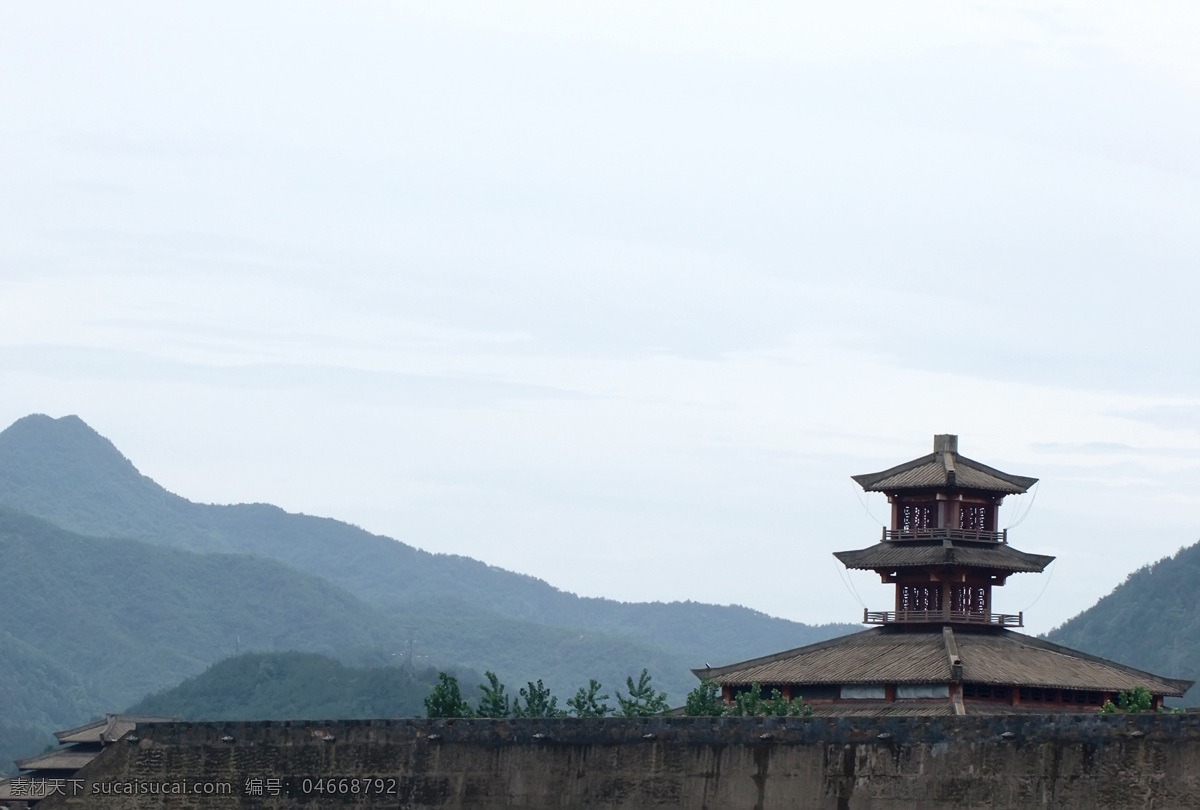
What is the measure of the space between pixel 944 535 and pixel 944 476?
2.09 meters

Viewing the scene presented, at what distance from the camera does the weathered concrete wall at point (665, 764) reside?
40.1 metres

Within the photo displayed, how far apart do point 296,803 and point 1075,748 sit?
18155mm

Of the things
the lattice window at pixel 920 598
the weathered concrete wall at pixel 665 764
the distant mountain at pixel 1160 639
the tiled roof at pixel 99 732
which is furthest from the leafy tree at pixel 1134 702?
the distant mountain at pixel 1160 639

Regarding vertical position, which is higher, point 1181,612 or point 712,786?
point 1181,612

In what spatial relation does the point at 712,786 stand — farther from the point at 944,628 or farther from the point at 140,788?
the point at 944,628

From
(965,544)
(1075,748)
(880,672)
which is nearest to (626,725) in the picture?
(1075,748)

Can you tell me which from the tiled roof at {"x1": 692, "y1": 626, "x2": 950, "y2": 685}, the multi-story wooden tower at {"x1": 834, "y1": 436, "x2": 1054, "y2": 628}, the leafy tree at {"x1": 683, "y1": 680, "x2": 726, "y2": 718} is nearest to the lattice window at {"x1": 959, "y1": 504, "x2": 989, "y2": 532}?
the multi-story wooden tower at {"x1": 834, "y1": 436, "x2": 1054, "y2": 628}

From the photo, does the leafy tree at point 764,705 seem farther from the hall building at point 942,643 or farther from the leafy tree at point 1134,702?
the leafy tree at point 1134,702

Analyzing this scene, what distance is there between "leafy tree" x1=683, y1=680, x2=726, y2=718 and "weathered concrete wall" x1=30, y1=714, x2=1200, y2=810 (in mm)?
17708

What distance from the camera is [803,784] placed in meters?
43.4

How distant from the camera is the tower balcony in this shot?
7269cm

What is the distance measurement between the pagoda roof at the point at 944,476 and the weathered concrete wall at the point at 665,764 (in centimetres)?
2858

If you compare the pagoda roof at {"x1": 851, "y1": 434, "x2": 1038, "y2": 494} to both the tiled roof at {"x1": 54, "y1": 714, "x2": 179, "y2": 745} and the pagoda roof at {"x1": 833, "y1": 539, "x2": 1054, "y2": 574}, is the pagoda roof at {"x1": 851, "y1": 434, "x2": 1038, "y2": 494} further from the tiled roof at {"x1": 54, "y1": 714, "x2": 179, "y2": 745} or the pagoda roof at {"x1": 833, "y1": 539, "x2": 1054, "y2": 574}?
the tiled roof at {"x1": 54, "y1": 714, "x2": 179, "y2": 745}

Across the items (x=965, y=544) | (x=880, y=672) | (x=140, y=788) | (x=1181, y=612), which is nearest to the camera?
(x=140, y=788)
